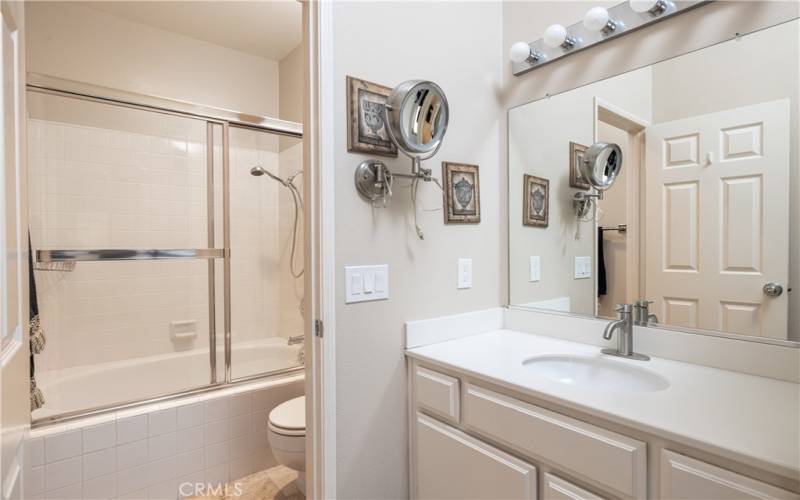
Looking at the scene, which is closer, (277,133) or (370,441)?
(370,441)

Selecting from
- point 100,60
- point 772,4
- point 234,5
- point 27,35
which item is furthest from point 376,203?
point 27,35

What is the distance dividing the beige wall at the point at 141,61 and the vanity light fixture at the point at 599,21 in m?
2.51

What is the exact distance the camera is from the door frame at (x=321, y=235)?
1289mm

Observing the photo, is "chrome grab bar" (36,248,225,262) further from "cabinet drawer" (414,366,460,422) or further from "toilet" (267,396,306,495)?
"cabinet drawer" (414,366,460,422)

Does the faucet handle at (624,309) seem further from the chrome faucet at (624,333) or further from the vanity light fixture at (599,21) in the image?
the vanity light fixture at (599,21)

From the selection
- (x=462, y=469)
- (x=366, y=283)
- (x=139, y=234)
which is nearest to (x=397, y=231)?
(x=366, y=283)

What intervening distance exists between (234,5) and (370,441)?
2638 mm

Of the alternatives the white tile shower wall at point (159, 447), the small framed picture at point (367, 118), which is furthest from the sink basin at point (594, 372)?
the white tile shower wall at point (159, 447)

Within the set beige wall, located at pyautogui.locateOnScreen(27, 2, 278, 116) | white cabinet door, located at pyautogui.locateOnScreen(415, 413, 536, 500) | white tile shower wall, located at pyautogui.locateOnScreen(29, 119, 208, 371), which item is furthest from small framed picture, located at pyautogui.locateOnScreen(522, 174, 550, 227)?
beige wall, located at pyautogui.locateOnScreen(27, 2, 278, 116)

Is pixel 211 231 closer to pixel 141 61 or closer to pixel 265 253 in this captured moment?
pixel 265 253

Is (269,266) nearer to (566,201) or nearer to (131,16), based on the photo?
(131,16)

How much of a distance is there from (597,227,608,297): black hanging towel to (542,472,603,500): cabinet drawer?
729mm

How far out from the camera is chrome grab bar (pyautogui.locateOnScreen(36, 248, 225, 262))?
85.8 inches

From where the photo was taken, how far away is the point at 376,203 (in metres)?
1.41
